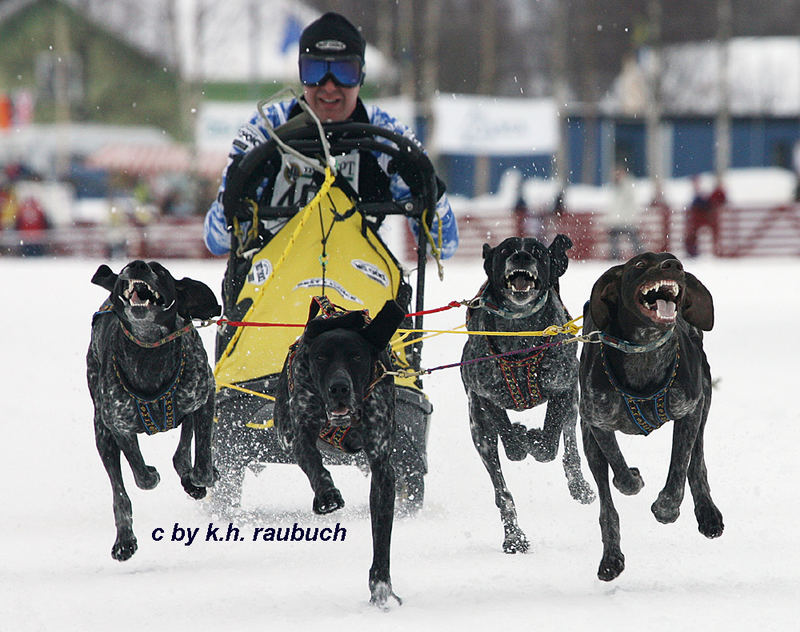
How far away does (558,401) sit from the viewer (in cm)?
435

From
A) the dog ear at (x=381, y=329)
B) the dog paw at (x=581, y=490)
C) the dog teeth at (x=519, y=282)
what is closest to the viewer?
the dog ear at (x=381, y=329)

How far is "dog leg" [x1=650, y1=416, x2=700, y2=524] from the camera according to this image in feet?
11.5

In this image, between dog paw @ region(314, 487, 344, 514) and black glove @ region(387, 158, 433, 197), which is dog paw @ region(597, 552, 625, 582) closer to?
dog paw @ region(314, 487, 344, 514)

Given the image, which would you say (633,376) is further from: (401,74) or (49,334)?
(401,74)

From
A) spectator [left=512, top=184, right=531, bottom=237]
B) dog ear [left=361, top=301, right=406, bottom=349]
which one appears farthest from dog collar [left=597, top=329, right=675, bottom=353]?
spectator [left=512, top=184, right=531, bottom=237]

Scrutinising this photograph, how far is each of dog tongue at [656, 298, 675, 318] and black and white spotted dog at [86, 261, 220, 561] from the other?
4.03ft

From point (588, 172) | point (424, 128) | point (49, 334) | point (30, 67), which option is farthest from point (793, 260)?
point (30, 67)

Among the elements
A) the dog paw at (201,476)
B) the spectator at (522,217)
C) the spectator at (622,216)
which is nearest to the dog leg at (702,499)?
the dog paw at (201,476)

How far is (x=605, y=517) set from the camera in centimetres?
367

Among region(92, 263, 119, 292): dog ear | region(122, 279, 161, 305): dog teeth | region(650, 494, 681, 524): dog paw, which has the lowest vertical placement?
region(650, 494, 681, 524): dog paw

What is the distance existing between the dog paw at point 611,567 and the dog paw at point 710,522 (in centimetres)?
25

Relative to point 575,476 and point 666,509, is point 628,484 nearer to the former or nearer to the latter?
point 666,509

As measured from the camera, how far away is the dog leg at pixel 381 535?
11.5ft

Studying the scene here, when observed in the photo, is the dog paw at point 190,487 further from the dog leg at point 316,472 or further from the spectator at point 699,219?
the spectator at point 699,219
